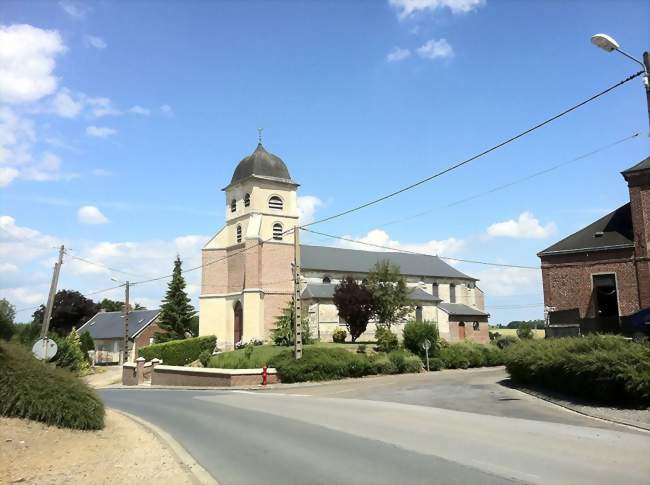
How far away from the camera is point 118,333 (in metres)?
66.2

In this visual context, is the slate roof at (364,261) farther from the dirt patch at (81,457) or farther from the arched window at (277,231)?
the dirt patch at (81,457)

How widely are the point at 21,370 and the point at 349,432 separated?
6.90 m

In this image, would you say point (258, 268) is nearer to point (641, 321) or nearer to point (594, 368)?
point (641, 321)

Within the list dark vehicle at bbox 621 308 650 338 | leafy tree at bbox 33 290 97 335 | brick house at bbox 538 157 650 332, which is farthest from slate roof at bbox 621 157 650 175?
leafy tree at bbox 33 290 97 335

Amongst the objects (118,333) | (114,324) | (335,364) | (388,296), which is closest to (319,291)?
(388,296)

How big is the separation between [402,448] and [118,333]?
206ft

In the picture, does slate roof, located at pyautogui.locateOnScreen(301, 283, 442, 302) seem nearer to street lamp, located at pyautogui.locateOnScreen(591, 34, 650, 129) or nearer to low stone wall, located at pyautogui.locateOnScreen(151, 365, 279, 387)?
low stone wall, located at pyautogui.locateOnScreen(151, 365, 279, 387)

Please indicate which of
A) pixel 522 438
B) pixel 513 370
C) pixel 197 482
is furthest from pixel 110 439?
pixel 513 370

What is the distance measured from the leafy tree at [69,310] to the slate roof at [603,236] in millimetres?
61407

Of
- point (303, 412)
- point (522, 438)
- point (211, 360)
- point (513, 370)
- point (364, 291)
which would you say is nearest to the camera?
point (522, 438)

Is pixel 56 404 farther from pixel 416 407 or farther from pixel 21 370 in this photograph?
pixel 416 407

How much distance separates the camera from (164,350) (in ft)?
147

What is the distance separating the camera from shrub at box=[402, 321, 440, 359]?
3691cm

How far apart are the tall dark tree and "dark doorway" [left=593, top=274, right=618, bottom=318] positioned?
3852cm
